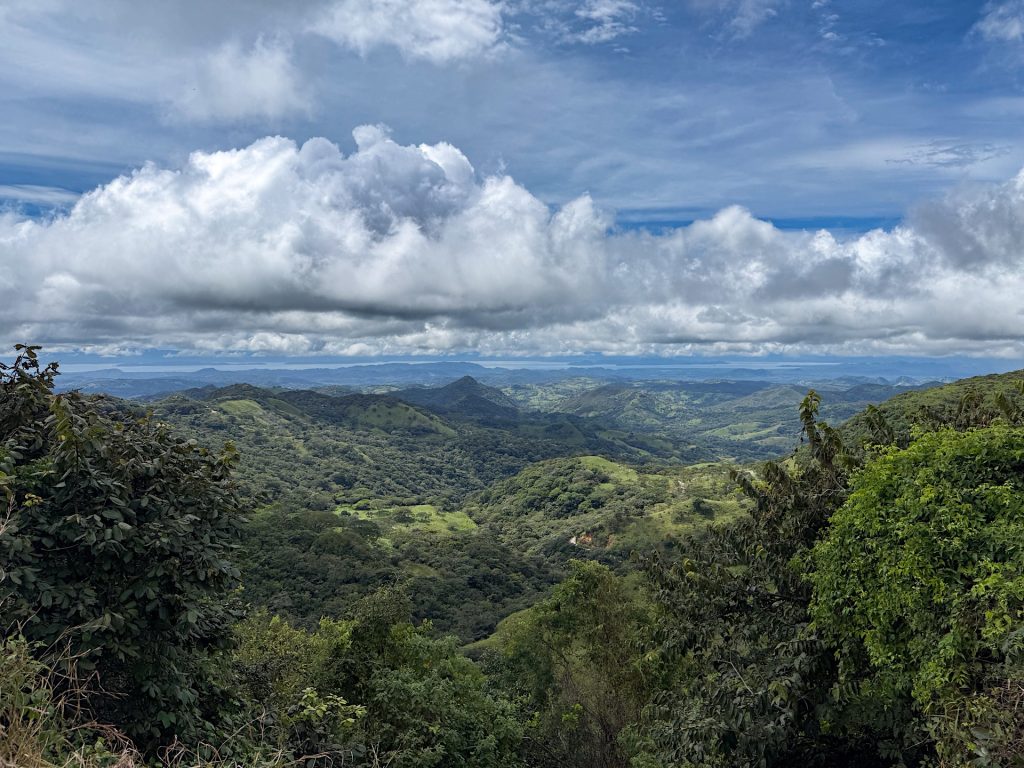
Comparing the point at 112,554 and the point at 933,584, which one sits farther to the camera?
the point at 933,584

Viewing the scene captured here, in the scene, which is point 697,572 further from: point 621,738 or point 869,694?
point 621,738

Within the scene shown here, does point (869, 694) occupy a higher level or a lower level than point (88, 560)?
lower

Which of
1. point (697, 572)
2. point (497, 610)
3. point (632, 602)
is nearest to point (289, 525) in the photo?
point (497, 610)

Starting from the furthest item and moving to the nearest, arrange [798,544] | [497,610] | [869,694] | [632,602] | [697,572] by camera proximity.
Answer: [497,610], [632,602], [697,572], [798,544], [869,694]

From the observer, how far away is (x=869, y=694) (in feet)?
36.6

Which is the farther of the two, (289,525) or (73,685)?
(289,525)

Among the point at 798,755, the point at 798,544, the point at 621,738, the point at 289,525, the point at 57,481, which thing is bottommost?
the point at 289,525

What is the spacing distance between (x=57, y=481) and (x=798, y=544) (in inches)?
606

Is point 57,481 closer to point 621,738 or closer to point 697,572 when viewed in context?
point 697,572

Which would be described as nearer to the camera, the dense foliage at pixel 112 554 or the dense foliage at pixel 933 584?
the dense foliage at pixel 112 554

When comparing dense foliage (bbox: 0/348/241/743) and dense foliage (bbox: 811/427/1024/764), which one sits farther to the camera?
dense foliage (bbox: 811/427/1024/764)

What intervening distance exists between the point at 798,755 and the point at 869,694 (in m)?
3.65

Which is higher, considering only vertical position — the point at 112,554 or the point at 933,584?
the point at 112,554

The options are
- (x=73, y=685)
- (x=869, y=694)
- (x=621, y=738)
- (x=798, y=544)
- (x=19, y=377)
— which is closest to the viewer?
(x=73, y=685)
